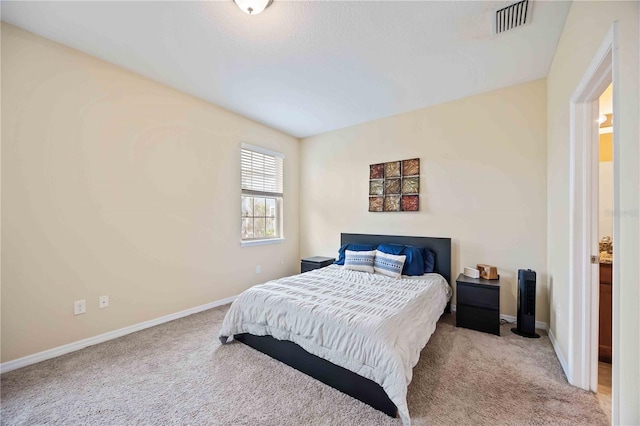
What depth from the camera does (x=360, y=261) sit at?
11.2ft

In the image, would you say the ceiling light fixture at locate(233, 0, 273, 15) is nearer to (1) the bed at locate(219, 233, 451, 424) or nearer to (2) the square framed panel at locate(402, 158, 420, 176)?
(1) the bed at locate(219, 233, 451, 424)

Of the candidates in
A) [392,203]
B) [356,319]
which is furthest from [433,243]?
[356,319]

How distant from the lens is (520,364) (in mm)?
2131

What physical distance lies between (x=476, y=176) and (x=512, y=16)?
1700 mm

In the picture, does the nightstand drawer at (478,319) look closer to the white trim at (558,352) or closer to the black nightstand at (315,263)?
the white trim at (558,352)

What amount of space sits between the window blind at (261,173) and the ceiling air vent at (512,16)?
10.6ft

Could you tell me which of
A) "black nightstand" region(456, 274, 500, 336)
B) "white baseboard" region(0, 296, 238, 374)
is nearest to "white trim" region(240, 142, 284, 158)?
"white baseboard" region(0, 296, 238, 374)

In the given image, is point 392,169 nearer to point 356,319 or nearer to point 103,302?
point 356,319

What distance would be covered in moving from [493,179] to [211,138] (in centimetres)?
363

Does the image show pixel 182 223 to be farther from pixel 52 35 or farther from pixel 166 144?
pixel 52 35

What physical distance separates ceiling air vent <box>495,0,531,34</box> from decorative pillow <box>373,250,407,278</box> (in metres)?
2.38

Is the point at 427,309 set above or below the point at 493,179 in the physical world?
below

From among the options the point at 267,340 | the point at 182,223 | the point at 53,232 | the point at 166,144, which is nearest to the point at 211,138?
the point at 166,144

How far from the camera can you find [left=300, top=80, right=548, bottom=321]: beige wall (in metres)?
2.89
